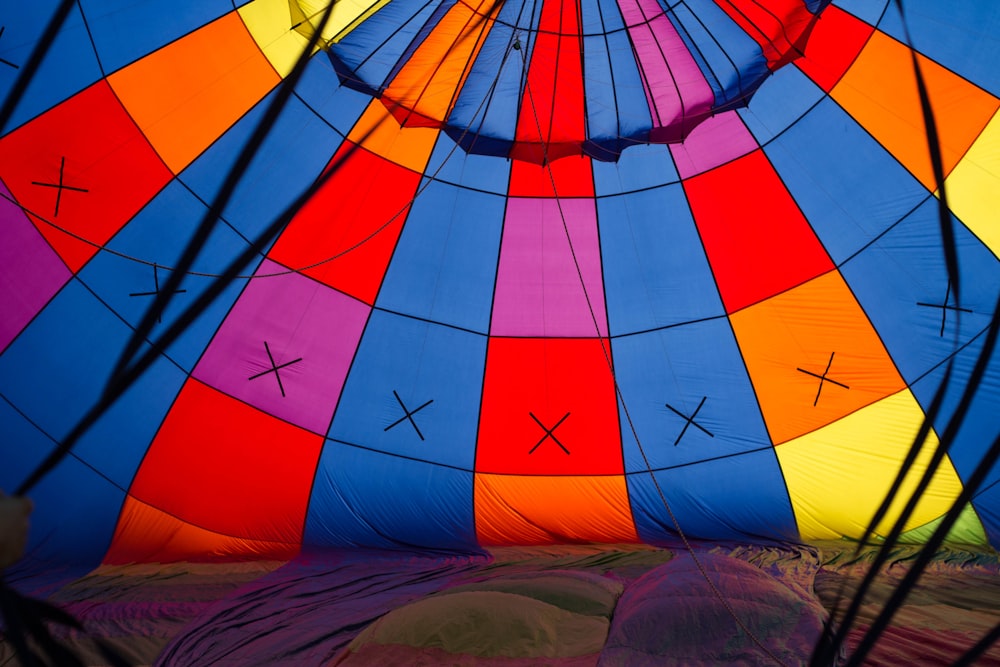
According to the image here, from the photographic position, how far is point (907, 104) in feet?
11.8

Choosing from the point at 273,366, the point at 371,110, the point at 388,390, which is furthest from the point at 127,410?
the point at 371,110

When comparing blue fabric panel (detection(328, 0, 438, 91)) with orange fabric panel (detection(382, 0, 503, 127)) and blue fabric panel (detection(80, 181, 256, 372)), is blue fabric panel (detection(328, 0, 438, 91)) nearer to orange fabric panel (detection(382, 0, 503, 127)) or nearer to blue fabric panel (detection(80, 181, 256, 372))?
orange fabric panel (detection(382, 0, 503, 127))

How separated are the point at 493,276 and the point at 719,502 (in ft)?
5.40

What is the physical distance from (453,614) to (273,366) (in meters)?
1.61

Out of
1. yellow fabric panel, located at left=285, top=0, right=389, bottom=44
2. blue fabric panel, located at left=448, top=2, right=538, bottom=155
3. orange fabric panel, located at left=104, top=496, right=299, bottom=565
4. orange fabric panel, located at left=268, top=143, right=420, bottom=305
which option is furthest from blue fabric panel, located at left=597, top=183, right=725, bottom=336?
orange fabric panel, located at left=104, top=496, right=299, bottom=565

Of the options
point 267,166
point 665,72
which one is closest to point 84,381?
point 267,166

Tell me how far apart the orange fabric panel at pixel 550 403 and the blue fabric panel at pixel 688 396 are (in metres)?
0.12

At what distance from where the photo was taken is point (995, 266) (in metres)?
3.68

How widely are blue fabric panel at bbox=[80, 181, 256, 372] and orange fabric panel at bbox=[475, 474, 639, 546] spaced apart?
1587 millimetres

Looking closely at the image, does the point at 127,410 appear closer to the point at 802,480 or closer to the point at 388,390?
the point at 388,390

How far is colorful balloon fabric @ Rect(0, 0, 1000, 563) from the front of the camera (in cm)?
350

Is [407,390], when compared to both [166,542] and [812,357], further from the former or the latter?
[812,357]

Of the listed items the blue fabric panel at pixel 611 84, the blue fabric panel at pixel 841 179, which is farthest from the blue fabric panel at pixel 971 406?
the blue fabric panel at pixel 611 84

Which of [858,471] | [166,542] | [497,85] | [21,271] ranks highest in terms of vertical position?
[497,85]
